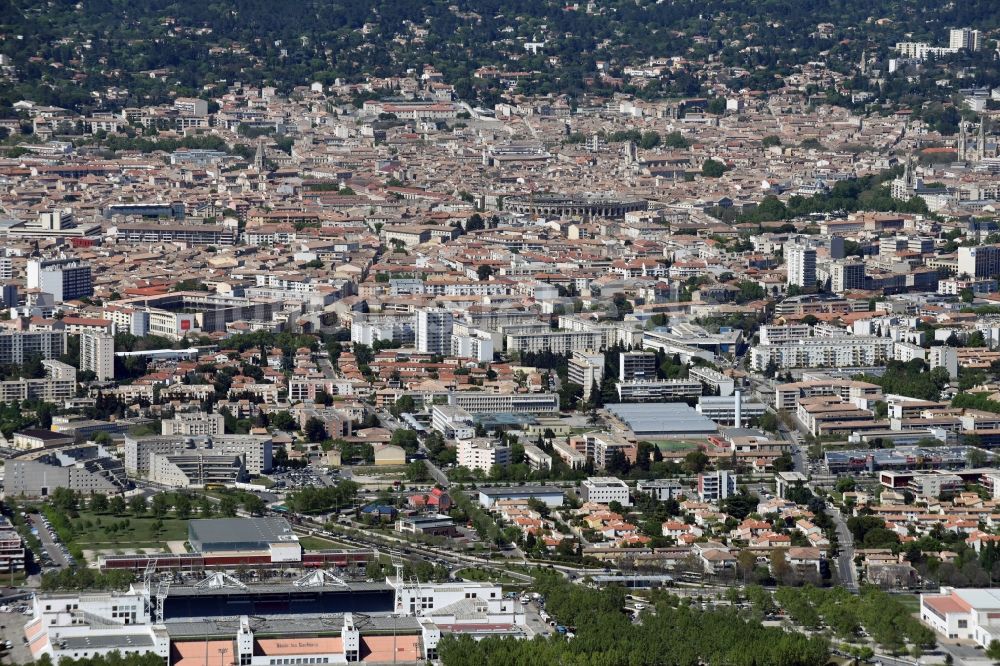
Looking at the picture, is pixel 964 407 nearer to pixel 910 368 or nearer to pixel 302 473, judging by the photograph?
pixel 910 368

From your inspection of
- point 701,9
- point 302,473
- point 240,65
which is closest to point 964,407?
point 302,473

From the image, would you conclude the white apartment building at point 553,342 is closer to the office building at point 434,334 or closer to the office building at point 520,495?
the office building at point 434,334

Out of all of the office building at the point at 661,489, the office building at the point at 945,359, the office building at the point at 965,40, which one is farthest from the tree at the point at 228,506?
the office building at the point at 965,40

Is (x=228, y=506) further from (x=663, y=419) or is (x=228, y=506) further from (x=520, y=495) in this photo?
(x=663, y=419)

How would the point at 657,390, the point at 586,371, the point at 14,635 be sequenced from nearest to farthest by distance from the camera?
1. the point at 14,635
2. the point at 657,390
3. the point at 586,371

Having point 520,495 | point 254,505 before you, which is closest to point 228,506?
point 254,505

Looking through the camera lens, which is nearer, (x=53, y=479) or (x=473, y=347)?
(x=53, y=479)
